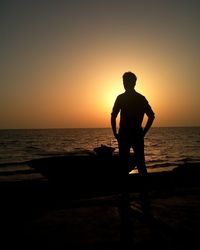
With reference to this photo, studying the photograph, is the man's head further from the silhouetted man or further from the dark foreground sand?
the dark foreground sand

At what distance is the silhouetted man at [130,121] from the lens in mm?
5934

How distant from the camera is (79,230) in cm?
374

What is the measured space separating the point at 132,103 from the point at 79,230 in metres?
3.13

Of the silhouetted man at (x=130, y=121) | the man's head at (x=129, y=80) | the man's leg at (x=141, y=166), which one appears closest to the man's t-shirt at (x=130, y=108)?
the silhouetted man at (x=130, y=121)

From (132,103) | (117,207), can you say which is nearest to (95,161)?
(132,103)

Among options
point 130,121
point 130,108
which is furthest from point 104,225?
point 130,108

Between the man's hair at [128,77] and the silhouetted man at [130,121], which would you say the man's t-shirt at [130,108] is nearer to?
the silhouetted man at [130,121]

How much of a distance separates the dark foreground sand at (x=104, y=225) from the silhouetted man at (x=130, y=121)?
0.83m

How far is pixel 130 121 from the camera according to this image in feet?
19.9

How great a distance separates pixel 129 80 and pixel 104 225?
3.17 m

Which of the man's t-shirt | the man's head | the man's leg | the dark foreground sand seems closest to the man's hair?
the man's head

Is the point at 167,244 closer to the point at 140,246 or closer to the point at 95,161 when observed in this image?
the point at 140,246

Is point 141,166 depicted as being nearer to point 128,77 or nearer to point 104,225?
point 128,77

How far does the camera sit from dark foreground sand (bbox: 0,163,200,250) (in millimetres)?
3217
